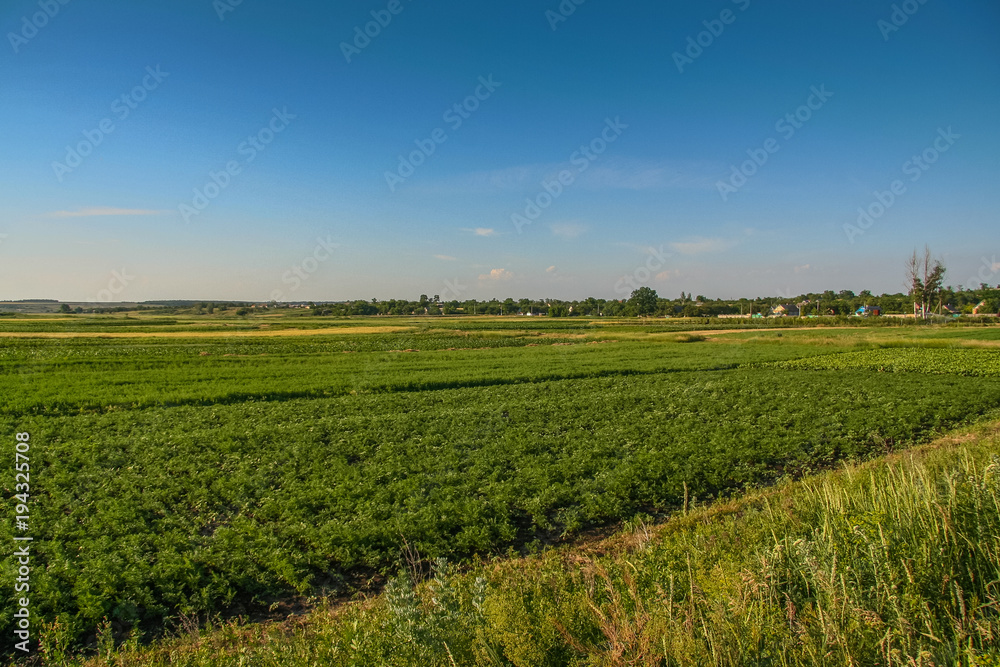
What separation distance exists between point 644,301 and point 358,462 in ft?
488

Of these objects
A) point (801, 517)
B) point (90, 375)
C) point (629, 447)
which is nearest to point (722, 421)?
point (629, 447)

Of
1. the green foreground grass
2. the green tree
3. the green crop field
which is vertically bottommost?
the green crop field

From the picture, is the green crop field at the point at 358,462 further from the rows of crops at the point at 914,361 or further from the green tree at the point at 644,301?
the green tree at the point at 644,301

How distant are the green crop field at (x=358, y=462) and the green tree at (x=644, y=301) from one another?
121194 millimetres

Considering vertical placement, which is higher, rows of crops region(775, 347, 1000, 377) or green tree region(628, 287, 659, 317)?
green tree region(628, 287, 659, 317)

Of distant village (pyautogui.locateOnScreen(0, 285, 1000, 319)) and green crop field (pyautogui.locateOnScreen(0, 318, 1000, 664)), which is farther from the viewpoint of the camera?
distant village (pyautogui.locateOnScreen(0, 285, 1000, 319))

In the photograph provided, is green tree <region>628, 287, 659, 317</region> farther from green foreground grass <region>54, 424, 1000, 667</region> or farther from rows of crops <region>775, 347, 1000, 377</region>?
green foreground grass <region>54, 424, 1000, 667</region>

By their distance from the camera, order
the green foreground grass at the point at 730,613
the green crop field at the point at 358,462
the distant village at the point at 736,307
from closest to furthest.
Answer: the green foreground grass at the point at 730,613 → the green crop field at the point at 358,462 → the distant village at the point at 736,307

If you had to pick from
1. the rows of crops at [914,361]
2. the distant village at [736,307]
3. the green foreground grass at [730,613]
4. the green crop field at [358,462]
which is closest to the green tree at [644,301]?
the distant village at [736,307]

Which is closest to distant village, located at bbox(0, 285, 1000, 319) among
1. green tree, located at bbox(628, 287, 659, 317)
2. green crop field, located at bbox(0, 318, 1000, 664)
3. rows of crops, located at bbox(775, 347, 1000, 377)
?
green tree, located at bbox(628, 287, 659, 317)

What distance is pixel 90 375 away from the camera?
30.0 meters

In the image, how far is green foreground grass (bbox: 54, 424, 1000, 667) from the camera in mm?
3318

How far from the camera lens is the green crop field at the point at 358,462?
23.9ft

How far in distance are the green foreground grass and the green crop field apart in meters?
1.50
